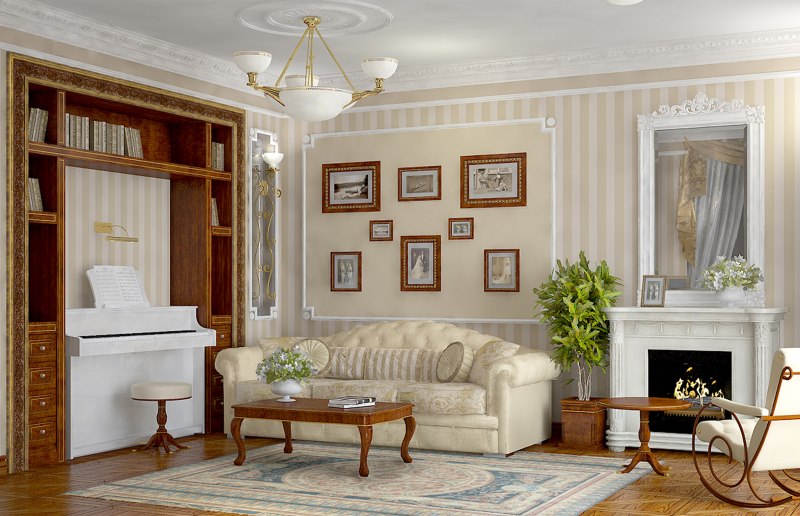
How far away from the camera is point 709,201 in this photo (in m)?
8.25

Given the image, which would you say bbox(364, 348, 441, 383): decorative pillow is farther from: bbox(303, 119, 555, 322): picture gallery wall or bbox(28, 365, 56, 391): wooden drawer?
bbox(28, 365, 56, 391): wooden drawer

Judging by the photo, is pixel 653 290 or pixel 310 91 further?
pixel 653 290

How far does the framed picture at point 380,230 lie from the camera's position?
955 cm

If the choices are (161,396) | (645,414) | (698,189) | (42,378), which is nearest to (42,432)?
(42,378)

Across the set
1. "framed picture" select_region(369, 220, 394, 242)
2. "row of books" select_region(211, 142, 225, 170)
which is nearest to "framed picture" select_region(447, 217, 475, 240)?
"framed picture" select_region(369, 220, 394, 242)

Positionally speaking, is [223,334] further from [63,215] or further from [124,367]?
[63,215]

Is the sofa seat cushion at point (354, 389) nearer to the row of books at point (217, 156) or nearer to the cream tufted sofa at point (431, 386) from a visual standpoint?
the cream tufted sofa at point (431, 386)

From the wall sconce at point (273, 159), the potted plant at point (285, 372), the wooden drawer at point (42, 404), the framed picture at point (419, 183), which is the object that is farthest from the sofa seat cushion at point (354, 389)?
the wall sconce at point (273, 159)

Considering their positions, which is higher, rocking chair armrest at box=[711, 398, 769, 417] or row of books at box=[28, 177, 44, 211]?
row of books at box=[28, 177, 44, 211]

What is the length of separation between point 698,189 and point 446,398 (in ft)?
8.93

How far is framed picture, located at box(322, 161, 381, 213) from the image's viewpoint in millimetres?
9625

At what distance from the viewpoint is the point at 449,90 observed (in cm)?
933

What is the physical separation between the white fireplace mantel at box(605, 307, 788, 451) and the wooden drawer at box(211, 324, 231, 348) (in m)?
3.48

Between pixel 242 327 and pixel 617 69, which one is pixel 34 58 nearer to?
pixel 242 327
